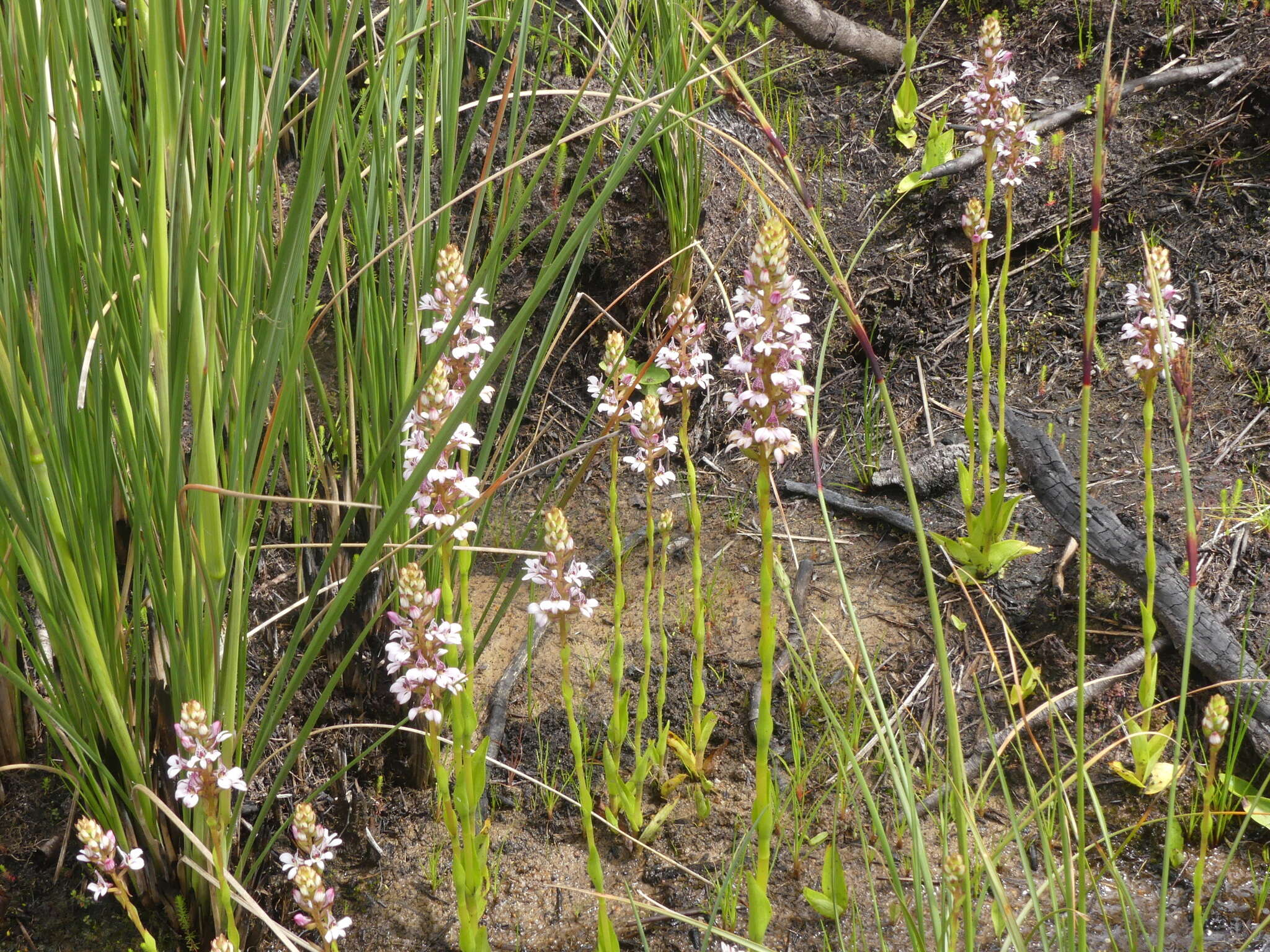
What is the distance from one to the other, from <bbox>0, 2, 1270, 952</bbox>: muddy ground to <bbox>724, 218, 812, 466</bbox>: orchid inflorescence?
0.90m

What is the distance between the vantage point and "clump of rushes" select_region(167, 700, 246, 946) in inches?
52.4

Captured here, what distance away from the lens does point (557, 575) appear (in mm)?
1606

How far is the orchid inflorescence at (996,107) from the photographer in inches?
92.7

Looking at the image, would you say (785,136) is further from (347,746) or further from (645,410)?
(347,746)

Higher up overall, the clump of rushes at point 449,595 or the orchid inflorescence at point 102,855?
the clump of rushes at point 449,595

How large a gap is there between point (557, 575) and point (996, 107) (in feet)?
5.62

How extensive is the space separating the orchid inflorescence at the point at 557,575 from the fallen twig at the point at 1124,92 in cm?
260

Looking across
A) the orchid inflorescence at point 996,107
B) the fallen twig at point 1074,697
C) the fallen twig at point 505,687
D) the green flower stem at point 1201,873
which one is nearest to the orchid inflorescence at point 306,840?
the fallen twig at point 505,687

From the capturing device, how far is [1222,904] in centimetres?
193

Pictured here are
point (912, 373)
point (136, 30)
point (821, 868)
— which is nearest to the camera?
point (136, 30)


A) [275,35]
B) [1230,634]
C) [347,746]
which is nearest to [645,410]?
[275,35]

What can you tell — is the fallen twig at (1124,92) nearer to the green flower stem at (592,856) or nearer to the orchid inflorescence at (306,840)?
the green flower stem at (592,856)

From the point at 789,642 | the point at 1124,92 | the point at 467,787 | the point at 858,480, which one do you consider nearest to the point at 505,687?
the point at 789,642

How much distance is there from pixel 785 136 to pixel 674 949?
120 inches
